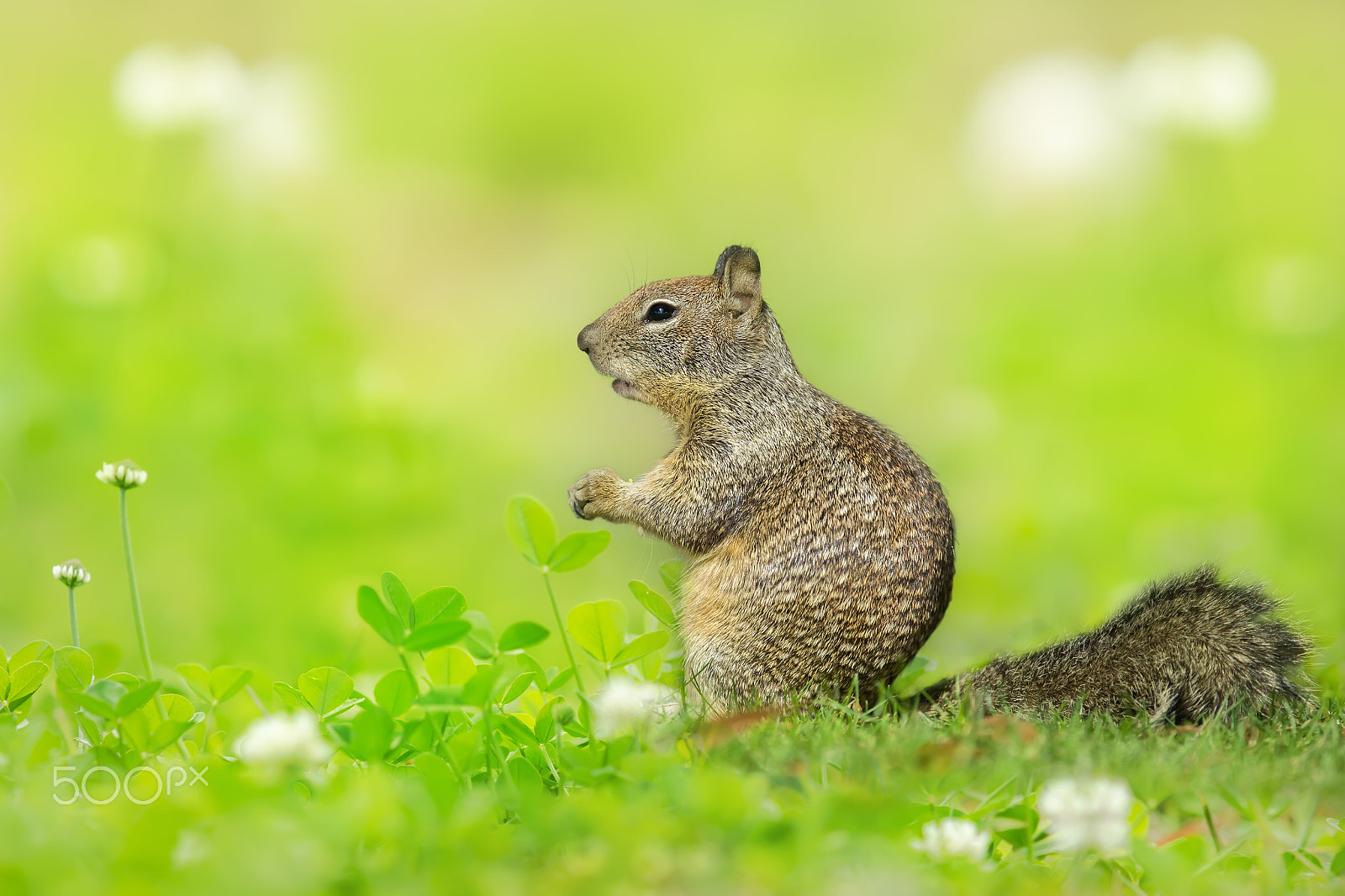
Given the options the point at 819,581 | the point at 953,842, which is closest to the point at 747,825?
the point at 953,842

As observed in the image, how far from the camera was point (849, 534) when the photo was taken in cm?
171

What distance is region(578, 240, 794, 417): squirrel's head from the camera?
6.30 feet

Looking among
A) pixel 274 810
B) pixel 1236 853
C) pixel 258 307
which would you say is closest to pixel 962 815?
pixel 1236 853

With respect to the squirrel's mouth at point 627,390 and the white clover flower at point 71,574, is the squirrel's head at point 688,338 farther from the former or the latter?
the white clover flower at point 71,574

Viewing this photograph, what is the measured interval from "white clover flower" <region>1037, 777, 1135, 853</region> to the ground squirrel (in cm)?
51

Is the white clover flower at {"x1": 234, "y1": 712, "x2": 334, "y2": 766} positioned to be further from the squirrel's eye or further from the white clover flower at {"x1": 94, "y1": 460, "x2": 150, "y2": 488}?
the squirrel's eye

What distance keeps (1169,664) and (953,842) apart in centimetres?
61

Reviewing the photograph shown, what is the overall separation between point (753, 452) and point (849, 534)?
20 cm

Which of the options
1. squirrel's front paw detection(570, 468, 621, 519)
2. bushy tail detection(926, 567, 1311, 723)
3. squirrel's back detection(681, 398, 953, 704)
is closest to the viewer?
bushy tail detection(926, 567, 1311, 723)

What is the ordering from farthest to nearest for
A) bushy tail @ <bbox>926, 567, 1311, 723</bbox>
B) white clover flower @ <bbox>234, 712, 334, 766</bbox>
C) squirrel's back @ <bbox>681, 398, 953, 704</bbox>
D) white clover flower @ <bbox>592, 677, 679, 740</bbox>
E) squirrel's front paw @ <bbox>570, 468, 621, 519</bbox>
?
squirrel's front paw @ <bbox>570, 468, 621, 519</bbox>, squirrel's back @ <bbox>681, 398, 953, 704</bbox>, bushy tail @ <bbox>926, 567, 1311, 723</bbox>, white clover flower @ <bbox>592, 677, 679, 740</bbox>, white clover flower @ <bbox>234, 712, 334, 766</bbox>

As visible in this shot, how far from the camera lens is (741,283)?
1961 mm

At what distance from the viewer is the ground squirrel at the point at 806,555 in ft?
5.22

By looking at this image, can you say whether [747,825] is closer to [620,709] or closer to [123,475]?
[620,709]

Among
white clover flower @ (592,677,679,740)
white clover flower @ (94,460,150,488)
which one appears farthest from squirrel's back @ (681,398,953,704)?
white clover flower @ (94,460,150,488)
